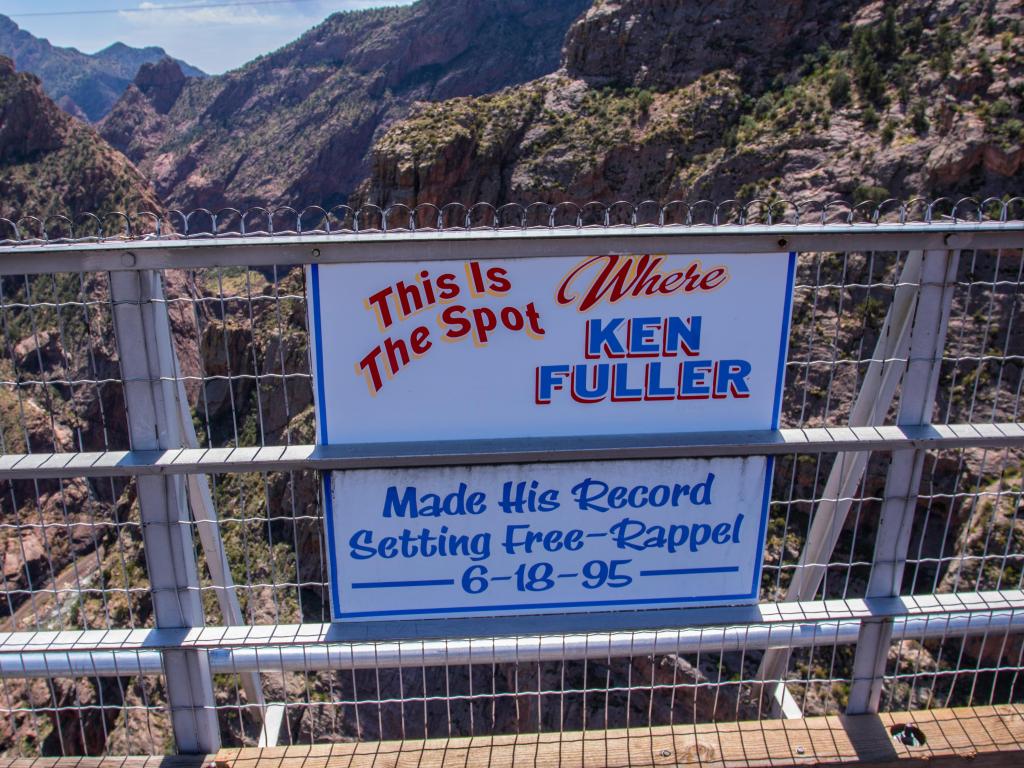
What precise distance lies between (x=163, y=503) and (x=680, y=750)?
88.3 inches

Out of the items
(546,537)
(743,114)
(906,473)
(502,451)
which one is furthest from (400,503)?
(743,114)

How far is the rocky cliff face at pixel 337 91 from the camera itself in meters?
92.2

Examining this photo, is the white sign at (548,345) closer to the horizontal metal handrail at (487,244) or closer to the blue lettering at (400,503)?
the horizontal metal handrail at (487,244)

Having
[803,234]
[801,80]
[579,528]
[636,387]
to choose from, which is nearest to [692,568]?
[579,528]

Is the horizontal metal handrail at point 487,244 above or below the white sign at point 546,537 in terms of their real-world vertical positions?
above

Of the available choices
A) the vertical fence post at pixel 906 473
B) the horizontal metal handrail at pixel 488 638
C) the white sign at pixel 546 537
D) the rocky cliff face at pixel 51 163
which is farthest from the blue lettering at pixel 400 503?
the rocky cliff face at pixel 51 163

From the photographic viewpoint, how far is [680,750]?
11.0 feet

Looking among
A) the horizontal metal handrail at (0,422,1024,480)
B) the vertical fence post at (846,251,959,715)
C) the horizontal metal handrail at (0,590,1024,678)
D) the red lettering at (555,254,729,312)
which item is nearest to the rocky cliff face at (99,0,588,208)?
the horizontal metal handrail at (0,590,1024,678)

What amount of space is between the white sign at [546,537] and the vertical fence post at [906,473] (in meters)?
0.50

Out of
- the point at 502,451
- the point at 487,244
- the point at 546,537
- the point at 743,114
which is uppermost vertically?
the point at 743,114

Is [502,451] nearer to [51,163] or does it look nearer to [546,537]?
[546,537]

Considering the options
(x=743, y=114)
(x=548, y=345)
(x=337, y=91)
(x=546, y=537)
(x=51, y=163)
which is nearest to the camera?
(x=548, y=345)

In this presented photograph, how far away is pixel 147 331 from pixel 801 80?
93.1ft

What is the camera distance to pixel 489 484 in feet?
9.96
